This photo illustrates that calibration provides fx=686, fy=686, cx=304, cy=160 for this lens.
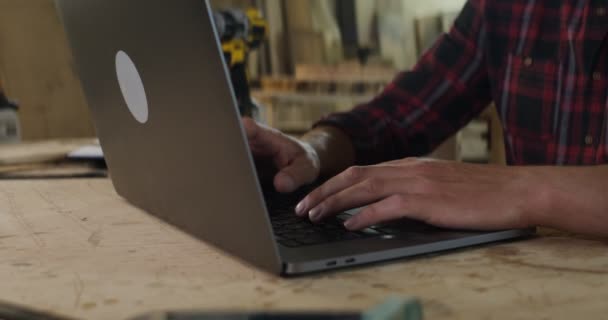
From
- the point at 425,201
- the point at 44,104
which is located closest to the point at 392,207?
the point at 425,201

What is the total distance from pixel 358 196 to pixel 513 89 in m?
0.71

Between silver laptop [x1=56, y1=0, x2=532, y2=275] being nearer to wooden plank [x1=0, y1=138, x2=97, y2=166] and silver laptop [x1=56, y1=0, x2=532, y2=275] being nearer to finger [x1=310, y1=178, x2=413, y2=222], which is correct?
finger [x1=310, y1=178, x2=413, y2=222]

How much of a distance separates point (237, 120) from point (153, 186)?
1.07ft

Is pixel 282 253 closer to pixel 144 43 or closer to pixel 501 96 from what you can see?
pixel 144 43

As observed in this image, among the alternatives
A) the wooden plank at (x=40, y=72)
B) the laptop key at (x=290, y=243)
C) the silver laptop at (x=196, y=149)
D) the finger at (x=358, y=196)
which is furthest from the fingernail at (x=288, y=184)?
the wooden plank at (x=40, y=72)

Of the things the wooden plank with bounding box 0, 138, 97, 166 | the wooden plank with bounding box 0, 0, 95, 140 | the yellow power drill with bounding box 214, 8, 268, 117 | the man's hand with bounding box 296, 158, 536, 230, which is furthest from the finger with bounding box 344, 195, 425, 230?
the wooden plank with bounding box 0, 0, 95, 140

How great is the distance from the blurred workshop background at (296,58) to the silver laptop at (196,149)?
208 centimetres

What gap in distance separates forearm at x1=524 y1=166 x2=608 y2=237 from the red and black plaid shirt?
1.30 feet

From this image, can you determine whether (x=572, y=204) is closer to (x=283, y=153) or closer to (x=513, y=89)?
(x=283, y=153)

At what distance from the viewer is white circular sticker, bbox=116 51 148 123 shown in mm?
731

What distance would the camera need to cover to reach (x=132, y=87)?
759 mm

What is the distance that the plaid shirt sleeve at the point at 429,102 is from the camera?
4.73ft

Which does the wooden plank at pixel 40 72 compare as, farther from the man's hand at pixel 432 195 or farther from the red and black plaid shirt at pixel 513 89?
the man's hand at pixel 432 195

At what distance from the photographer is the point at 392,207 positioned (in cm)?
71
